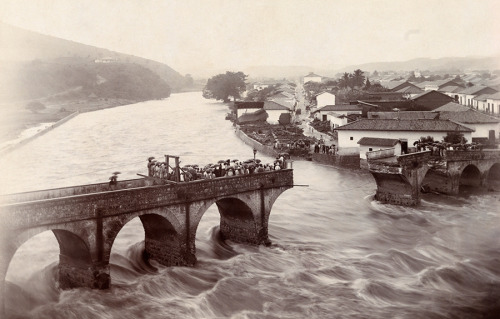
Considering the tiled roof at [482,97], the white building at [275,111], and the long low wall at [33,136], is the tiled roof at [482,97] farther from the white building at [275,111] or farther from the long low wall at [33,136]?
the long low wall at [33,136]

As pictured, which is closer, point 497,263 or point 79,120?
point 497,263

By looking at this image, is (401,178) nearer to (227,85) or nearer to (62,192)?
(62,192)

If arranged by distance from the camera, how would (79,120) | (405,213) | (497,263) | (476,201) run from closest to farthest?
(497,263) → (405,213) → (476,201) → (79,120)

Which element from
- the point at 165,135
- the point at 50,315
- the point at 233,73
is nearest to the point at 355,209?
the point at 50,315

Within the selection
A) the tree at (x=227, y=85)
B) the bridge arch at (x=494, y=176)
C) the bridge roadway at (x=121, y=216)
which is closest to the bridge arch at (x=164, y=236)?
the bridge roadway at (x=121, y=216)

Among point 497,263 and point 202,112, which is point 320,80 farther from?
point 497,263

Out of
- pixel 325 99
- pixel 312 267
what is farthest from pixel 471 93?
pixel 312 267

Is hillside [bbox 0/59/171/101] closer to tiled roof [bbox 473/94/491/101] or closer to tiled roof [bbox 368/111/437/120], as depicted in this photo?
tiled roof [bbox 368/111/437/120]
